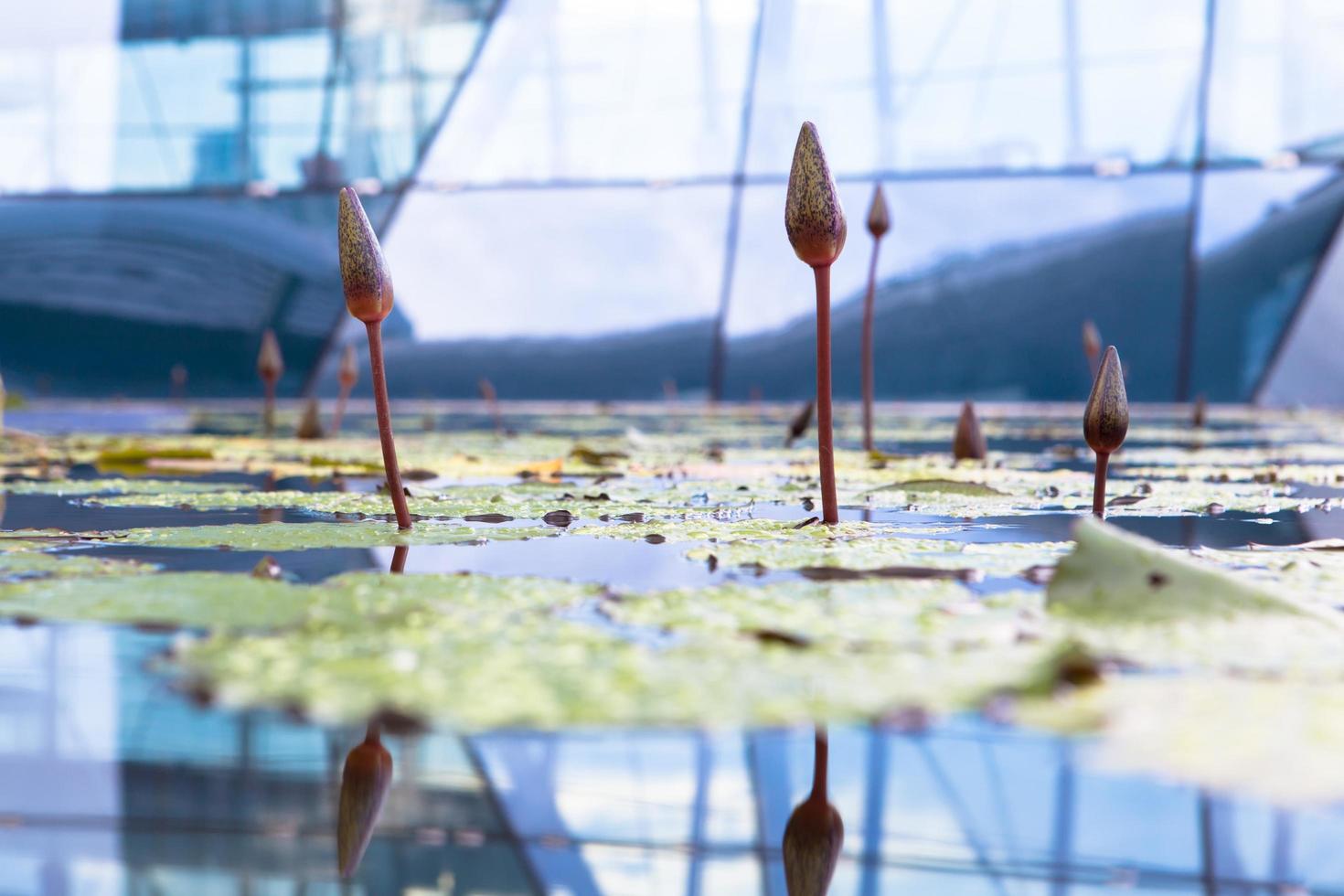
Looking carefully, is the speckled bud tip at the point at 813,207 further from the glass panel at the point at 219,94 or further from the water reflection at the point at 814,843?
the glass panel at the point at 219,94

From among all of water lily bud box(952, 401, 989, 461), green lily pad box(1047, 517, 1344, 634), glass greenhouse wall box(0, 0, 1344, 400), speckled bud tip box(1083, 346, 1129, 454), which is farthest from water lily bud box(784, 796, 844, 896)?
glass greenhouse wall box(0, 0, 1344, 400)

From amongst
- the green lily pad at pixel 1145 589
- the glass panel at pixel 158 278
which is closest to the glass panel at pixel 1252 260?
the glass panel at pixel 158 278

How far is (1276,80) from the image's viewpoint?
7664 mm

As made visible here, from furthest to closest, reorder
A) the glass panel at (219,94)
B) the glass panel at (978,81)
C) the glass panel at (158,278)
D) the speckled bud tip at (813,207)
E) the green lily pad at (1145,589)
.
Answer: the glass panel at (158,278), the glass panel at (219,94), the glass panel at (978,81), the speckled bud tip at (813,207), the green lily pad at (1145,589)

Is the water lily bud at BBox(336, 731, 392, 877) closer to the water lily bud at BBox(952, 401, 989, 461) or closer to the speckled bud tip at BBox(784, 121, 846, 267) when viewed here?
the speckled bud tip at BBox(784, 121, 846, 267)

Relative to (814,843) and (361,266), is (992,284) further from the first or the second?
(814,843)

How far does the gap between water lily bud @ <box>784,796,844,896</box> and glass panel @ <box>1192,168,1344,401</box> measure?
815 cm

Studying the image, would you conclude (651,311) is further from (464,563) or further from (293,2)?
(464,563)

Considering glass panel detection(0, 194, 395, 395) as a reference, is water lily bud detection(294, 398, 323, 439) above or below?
below

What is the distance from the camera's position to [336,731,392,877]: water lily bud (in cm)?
45

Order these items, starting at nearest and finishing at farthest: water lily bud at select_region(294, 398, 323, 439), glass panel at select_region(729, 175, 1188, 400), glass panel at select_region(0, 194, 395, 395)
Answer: water lily bud at select_region(294, 398, 323, 439), glass panel at select_region(729, 175, 1188, 400), glass panel at select_region(0, 194, 395, 395)

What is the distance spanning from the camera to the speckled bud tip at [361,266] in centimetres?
117

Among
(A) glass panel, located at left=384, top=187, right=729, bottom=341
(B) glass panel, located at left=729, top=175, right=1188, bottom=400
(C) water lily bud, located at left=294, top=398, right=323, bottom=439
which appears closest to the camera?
(C) water lily bud, located at left=294, top=398, right=323, bottom=439

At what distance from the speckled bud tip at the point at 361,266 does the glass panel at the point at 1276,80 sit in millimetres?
7562
